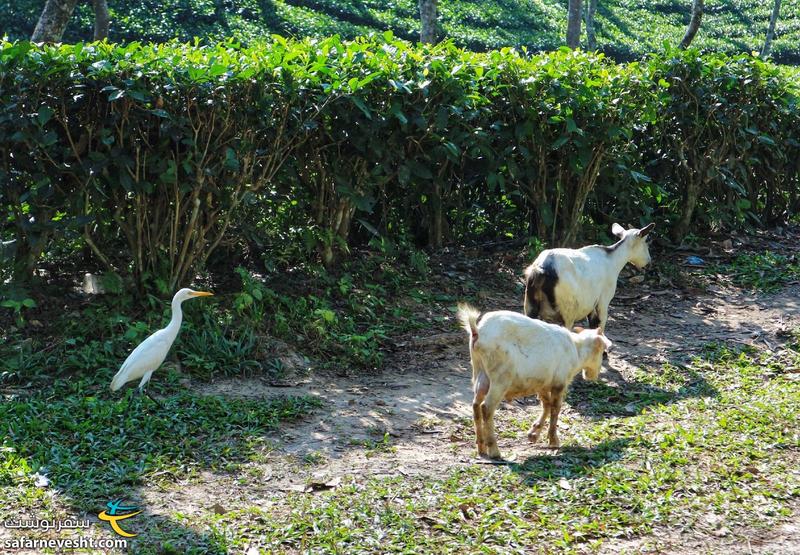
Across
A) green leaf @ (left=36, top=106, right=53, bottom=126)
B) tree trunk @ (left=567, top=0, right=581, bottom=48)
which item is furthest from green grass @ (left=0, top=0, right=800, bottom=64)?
green leaf @ (left=36, top=106, right=53, bottom=126)

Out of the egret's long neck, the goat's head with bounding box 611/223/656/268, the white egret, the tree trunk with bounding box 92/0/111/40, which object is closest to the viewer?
the white egret

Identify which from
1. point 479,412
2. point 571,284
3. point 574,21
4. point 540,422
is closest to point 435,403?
point 540,422

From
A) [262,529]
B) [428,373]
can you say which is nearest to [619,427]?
[428,373]

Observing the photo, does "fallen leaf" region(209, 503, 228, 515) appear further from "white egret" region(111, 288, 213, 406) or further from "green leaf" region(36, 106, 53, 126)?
"green leaf" region(36, 106, 53, 126)

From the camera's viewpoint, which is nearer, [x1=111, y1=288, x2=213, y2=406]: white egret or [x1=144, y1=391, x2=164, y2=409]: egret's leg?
[x1=144, y1=391, x2=164, y2=409]: egret's leg

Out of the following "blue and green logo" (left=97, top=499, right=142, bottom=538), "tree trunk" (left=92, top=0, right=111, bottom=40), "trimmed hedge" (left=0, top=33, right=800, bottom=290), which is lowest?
"blue and green logo" (left=97, top=499, right=142, bottom=538)

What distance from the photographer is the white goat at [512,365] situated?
645cm

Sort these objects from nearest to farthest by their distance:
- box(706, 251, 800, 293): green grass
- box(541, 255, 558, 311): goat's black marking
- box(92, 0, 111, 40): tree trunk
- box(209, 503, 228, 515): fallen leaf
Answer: box(209, 503, 228, 515): fallen leaf, box(541, 255, 558, 311): goat's black marking, box(706, 251, 800, 293): green grass, box(92, 0, 111, 40): tree trunk

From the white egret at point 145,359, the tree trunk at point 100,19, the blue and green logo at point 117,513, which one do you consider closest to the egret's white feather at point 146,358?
the white egret at point 145,359

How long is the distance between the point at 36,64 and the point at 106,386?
2.43 m

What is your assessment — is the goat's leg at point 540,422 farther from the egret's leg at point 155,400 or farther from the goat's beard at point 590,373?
the egret's leg at point 155,400

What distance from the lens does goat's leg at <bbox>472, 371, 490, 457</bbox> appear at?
6449 mm

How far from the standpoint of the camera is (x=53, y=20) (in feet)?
35.1

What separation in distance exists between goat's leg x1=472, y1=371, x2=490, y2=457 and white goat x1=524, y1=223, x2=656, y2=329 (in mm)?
1752
